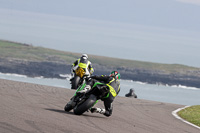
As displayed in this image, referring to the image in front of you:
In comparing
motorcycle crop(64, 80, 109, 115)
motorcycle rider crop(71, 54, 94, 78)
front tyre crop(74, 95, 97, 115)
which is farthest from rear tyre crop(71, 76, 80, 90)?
front tyre crop(74, 95, 97, 115)

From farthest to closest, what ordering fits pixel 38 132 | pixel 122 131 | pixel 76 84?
pixel 76 84 < pixel 122 131 < pixel 38 132

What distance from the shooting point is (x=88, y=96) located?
13.3 meters

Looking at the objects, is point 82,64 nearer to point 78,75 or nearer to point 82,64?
point 82,64

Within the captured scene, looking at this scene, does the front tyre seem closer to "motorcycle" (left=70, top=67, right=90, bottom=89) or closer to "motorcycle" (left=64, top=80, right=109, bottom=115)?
"motorcycle" (left=64, top=80, right=109, bottom=115)

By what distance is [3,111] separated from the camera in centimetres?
1196

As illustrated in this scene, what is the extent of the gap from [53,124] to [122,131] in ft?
5.70

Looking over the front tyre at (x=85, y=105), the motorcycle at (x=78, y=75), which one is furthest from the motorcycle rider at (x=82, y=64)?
the front tyre at (x=85, y=105)

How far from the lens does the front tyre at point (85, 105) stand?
42.4 feet

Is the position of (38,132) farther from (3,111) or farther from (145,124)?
(145,124)

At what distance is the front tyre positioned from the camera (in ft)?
42.4

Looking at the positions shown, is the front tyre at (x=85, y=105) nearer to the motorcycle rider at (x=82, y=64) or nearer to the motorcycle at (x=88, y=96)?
the motorcycle at (x=88, y=96)

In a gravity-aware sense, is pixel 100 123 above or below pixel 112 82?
below

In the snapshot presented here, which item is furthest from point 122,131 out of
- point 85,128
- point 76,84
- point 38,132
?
point 76,84

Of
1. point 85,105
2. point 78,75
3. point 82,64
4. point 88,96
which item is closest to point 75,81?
point 78,75
